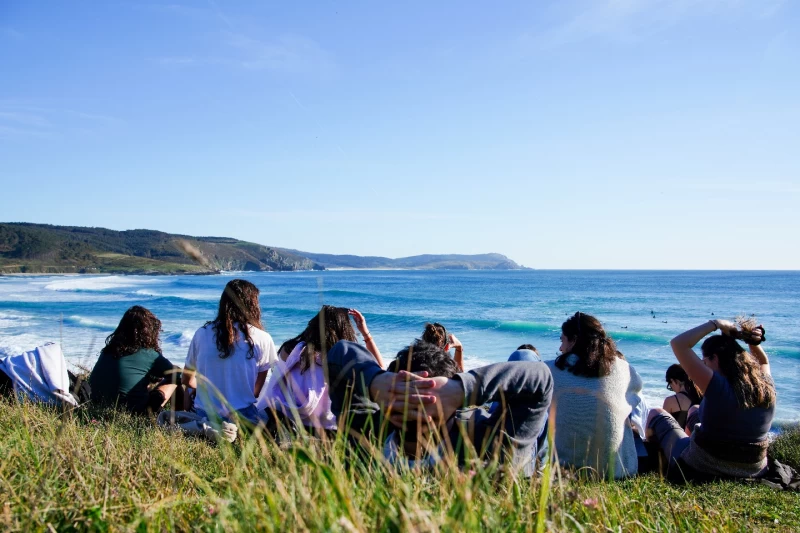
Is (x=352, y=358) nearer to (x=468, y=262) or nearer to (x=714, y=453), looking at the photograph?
(x=714, y=453)

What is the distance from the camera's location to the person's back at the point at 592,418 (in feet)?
14.4

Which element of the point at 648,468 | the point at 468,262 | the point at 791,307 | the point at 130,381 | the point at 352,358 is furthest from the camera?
the point at 468,262

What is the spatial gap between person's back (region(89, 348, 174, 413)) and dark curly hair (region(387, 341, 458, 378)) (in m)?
4.02

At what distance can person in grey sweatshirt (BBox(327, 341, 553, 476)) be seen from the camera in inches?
88.1

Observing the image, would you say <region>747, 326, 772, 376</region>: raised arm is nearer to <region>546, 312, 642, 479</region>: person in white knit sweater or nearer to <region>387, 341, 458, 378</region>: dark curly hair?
<region>546, 312, 642, 479</region>: person in white knit sweater

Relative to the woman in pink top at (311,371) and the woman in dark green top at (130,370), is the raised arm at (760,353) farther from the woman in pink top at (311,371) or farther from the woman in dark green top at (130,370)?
the woman in dark green top at (130,370)

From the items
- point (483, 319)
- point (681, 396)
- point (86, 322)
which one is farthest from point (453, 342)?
point (483, 319)

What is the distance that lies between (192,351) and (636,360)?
18.2 metres

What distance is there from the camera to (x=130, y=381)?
Result: 5.91m

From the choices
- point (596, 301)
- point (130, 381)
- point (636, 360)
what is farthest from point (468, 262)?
point (130, 381)

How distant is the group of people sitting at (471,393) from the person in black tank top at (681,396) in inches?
0.5

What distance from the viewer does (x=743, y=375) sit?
14.2 ft

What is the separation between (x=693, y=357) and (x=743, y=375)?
0.34 meters

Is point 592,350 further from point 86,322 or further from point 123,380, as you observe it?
A: point 86,322
